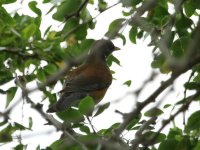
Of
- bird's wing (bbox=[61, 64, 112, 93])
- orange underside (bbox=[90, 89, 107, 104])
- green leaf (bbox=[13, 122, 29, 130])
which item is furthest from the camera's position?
orange underside (bbox=[90, 89, 107, 104])

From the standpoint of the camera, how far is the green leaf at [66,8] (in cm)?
400

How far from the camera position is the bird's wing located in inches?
249

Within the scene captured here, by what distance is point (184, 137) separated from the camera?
353cm

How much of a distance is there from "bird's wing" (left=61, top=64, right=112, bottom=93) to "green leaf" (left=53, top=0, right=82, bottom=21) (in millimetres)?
2084

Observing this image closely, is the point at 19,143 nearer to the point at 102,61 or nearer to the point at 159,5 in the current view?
the point at 159,5

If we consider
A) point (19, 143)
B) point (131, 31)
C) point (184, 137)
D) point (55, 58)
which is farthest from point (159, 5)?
point (19, 143)

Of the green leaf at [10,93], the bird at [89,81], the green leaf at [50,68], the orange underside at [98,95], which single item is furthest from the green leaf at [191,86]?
the orange underside at [98,95]

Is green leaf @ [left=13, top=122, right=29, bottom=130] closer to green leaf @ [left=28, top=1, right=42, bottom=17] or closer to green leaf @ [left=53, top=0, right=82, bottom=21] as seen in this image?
green leaf @ [left=53, top=0, right=82, bottom=21]

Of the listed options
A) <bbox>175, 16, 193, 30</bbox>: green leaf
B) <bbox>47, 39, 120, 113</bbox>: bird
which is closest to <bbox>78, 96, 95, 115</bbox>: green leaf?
<bbox>175, 16, 193, 30</bbox>: green leaf

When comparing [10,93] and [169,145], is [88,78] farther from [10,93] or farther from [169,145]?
[169,145]

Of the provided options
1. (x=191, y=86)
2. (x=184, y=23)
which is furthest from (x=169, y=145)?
(x=184, y=23)

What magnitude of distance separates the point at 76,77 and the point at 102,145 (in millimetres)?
4335

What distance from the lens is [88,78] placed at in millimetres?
6816

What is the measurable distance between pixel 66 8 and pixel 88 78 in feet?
9.28
